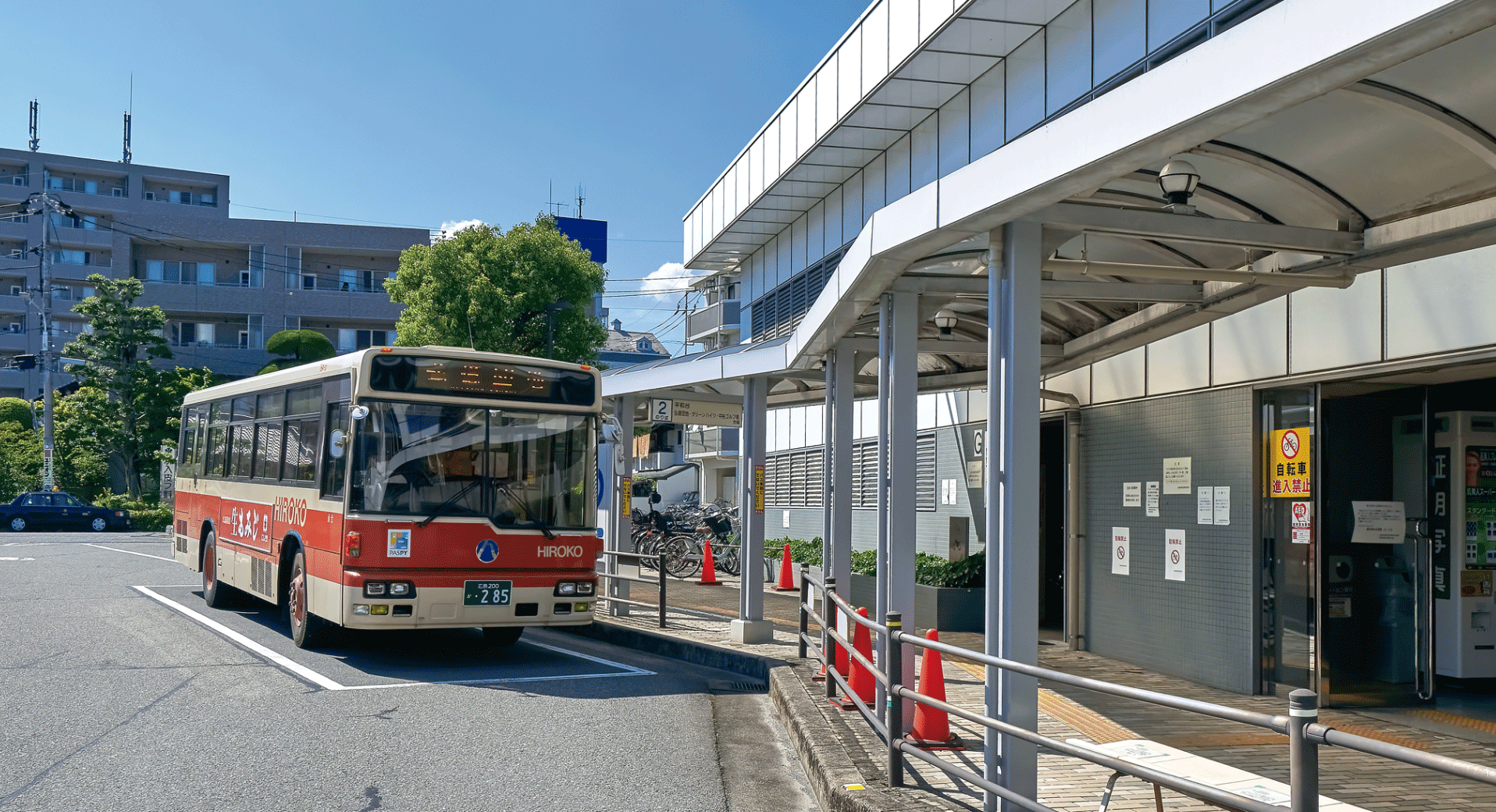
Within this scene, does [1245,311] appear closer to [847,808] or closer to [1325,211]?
[1325,211]

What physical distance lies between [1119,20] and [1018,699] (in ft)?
32.0

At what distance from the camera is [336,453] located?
11148mm

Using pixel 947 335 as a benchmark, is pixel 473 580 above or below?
below

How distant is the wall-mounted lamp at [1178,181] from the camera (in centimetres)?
635

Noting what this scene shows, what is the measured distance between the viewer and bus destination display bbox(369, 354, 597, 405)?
37.4 feet

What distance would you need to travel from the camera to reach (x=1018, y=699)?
18.8ft

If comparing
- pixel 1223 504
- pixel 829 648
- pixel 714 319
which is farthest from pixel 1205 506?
pixel 714 319

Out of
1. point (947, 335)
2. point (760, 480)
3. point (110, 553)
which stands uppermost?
point (947, 335)

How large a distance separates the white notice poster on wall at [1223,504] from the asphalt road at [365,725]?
4244 millimetres

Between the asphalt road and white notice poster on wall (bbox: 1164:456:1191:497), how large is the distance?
13.9 feet

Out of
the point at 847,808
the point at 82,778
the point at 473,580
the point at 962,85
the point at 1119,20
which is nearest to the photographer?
the point at 847,808

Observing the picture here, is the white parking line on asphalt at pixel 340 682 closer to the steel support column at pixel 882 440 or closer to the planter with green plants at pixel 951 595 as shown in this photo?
the planter with green plants at pixel 951 595

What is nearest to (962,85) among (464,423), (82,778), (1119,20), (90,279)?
(1119,20)

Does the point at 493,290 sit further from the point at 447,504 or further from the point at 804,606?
the point at 804,606
